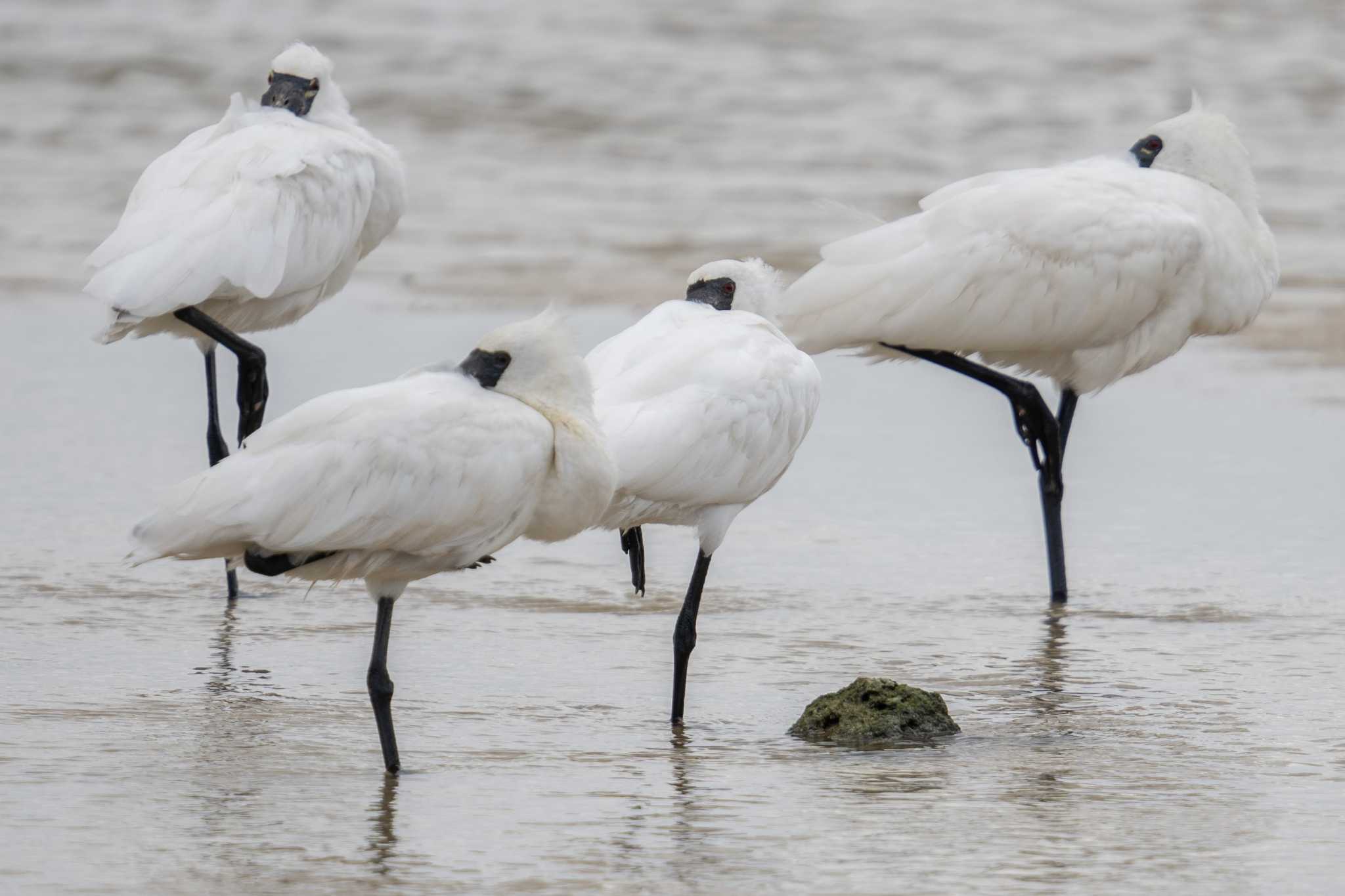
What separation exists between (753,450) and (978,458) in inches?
141

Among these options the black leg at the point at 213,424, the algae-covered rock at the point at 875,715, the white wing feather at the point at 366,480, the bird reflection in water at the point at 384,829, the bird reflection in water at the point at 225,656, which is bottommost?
the bird reflection in water at the point at 384,829

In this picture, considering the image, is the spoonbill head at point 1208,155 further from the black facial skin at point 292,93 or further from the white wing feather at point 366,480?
the white wing feather at point 366,480

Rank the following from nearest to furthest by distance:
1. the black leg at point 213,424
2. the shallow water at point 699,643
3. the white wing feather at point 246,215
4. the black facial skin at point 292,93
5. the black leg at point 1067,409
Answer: the shallow water at point 699,643
the white wing feather at point 246,215
the black leg at point 213,424
the black leg at point 1067,409
the black facial skin at point 292,93

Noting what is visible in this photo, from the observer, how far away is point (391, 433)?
5410mm

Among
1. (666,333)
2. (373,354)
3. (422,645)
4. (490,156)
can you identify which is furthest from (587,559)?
(490,156)

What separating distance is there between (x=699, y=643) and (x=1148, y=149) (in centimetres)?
314

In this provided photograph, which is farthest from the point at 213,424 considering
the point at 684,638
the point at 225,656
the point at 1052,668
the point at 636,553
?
the point at 1052,668

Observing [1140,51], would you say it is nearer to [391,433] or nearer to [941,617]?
[941,617]

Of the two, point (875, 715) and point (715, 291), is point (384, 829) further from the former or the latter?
point (715, 291)

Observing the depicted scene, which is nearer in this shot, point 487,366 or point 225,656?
point 487,366

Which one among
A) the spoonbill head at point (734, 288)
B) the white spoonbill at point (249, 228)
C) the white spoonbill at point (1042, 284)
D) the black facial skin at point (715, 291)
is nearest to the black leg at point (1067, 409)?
the white spoonbill at point (1042, 284)

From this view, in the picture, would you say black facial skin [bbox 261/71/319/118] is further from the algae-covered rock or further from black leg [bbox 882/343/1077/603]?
the algae-covered rock

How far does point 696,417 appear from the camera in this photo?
6.11 m

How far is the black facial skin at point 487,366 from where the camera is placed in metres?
5.60
